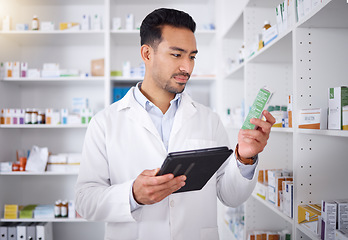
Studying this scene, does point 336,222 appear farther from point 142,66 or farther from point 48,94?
point 48,94

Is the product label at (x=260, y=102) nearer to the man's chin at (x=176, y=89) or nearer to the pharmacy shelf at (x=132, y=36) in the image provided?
the man's chin at (x=176, y=89)

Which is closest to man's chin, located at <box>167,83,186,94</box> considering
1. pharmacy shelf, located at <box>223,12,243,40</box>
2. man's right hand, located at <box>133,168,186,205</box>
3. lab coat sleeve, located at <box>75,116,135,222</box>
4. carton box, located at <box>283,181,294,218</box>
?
lab coat sleeve, located at <box>75,116,135,222</box>

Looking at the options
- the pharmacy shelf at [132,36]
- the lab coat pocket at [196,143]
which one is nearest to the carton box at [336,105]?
the lab coat pocket at [196,143]

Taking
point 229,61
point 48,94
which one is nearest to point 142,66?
point 229,61

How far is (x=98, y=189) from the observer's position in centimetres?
141

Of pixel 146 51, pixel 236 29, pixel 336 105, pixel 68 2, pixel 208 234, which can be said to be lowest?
pixel 208 234

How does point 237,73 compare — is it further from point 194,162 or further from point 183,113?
point 194,162

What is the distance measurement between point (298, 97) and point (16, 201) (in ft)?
10.9

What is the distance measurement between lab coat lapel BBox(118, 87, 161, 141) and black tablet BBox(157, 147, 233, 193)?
363 millimetres

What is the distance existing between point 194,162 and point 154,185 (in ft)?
0.54

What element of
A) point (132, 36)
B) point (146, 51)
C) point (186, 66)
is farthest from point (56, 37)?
point (186, 66)

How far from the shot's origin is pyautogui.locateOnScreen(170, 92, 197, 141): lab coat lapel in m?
1.57

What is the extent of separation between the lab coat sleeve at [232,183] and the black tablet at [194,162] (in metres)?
0.21

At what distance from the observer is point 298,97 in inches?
58.2
